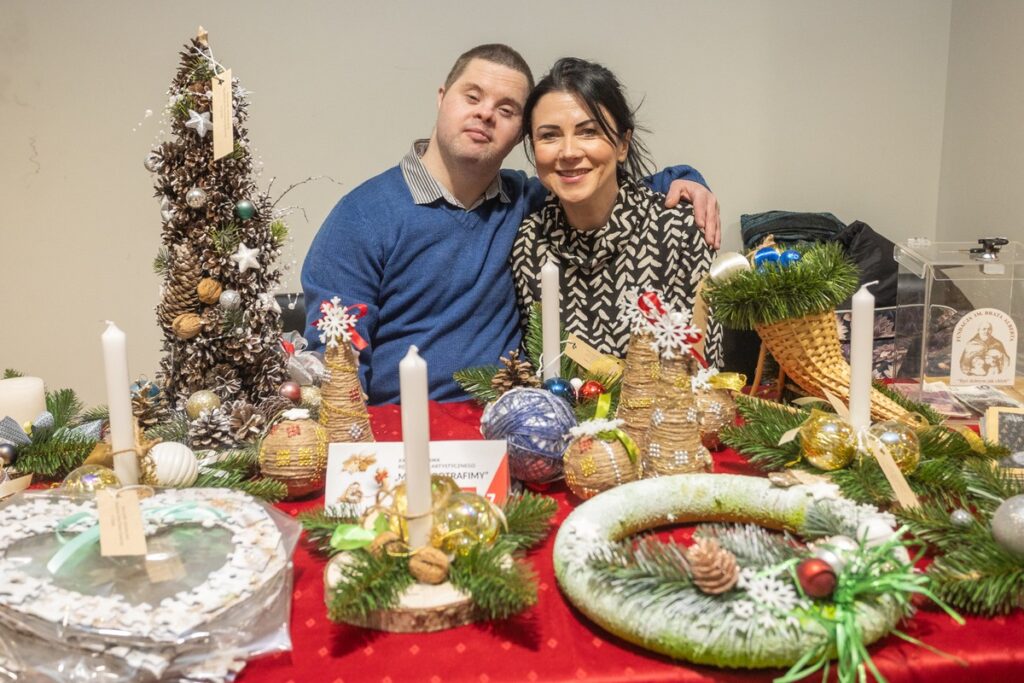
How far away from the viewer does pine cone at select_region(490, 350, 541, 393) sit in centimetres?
142

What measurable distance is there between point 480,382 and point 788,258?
0.59 m

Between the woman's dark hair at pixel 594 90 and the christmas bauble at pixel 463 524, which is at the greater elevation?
the woman's dark hair at pixel 594 90

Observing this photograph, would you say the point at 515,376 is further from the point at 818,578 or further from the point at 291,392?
the point at 818,578

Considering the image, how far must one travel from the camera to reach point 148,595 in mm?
789

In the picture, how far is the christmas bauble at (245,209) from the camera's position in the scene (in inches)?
50.9

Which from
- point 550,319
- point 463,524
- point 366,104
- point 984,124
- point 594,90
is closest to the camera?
point 463,524

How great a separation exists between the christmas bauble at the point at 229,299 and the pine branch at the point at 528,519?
0.57 m

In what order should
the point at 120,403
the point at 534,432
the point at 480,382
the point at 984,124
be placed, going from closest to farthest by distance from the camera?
the point at 120,403 → the point at 534,432 → the point at 480,382 → the point at 984,124

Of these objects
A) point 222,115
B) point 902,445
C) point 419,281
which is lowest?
point 902,445

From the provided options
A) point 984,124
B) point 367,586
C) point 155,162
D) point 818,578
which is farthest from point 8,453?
point 984,124

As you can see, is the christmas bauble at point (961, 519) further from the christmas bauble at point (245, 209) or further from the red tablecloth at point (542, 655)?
the christmas bauble at point (245, 209)

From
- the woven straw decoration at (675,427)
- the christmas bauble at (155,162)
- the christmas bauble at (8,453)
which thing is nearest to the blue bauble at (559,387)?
the woven straw decoration at (675,427)

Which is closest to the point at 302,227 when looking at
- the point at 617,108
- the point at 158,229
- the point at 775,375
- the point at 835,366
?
the point at 158,229

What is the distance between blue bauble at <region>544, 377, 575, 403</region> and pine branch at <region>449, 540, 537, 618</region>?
47 centimetres
